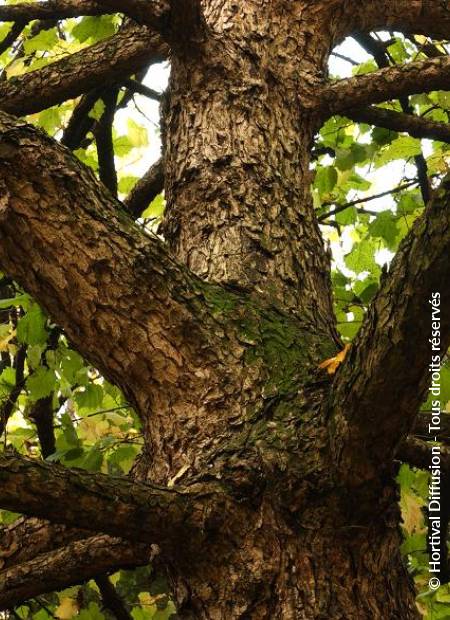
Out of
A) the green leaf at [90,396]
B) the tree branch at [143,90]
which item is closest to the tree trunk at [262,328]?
the tree branch at [143,90]

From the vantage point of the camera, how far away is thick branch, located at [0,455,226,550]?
141 cm

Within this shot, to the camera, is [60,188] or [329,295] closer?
[60,188]

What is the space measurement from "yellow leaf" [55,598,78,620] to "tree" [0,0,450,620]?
21.3 inches

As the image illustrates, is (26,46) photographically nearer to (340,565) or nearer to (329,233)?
(329,233)

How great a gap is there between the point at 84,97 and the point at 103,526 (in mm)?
2320

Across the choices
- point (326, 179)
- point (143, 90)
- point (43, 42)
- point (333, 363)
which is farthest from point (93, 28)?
point (333, 363)

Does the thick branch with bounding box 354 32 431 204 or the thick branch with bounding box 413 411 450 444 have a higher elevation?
the thick branch with bounding box 354 32 431 204

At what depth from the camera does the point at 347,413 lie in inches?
62.8

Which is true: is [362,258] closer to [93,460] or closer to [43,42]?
[43,42]

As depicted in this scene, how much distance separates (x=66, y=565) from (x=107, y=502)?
0.53 meters

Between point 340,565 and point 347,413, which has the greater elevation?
point 347,413

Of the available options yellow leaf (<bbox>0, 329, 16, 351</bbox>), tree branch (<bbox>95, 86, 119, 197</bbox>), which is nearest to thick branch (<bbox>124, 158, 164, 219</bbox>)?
tree branch (<bbox>95, 86, 119, 197</bbox>)

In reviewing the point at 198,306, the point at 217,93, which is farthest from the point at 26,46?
the point at 198,306

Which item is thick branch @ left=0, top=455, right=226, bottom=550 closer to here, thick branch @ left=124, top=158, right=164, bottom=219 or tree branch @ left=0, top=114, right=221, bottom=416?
tree branch @ left=0, top=114, right=221, bottom=416
